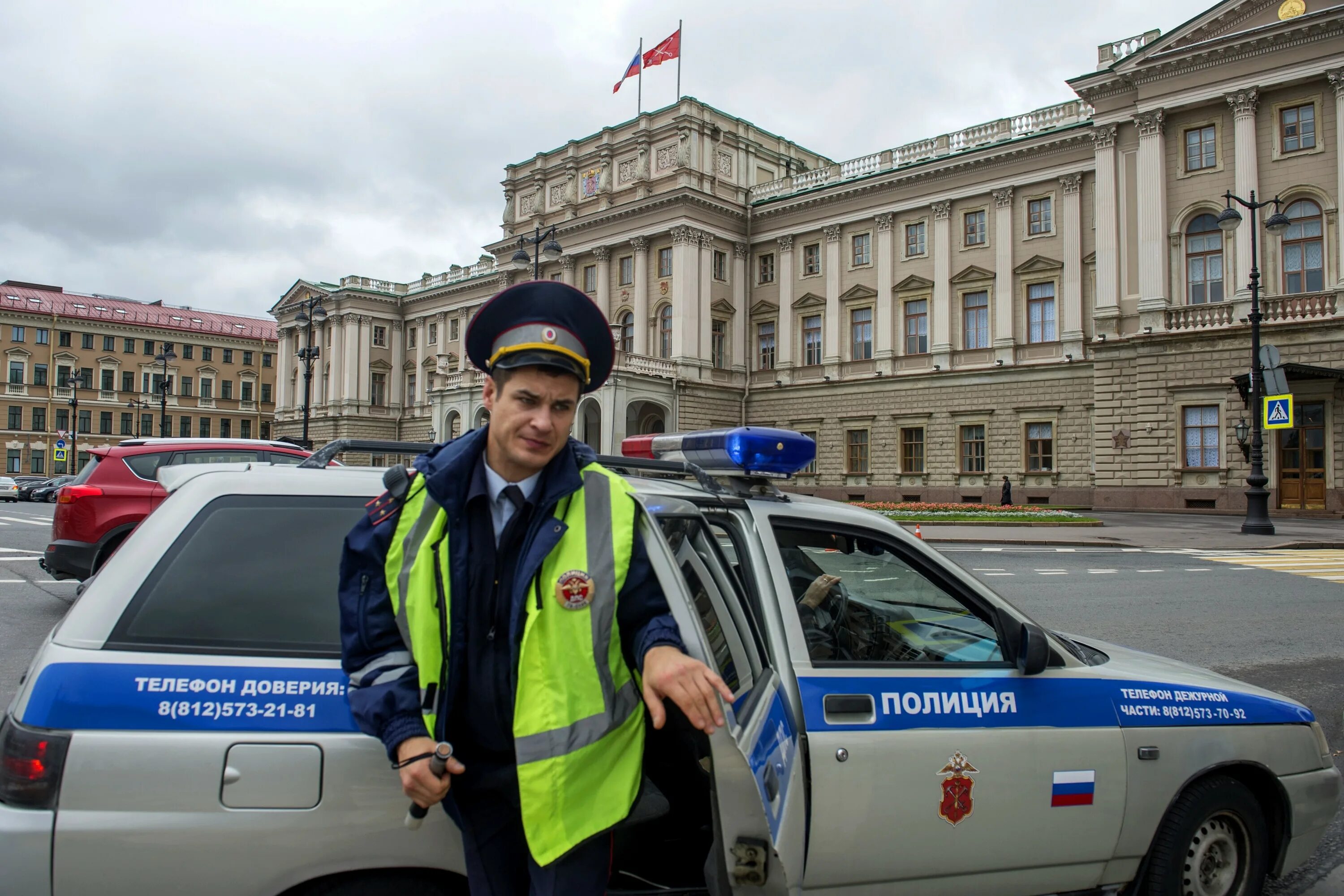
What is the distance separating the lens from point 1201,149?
3130 cm

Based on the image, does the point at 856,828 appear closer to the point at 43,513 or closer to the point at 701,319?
the point at 43,513

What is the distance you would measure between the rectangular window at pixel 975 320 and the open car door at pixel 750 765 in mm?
39469

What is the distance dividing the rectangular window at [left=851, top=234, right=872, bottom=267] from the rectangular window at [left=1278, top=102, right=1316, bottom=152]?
17.2 m

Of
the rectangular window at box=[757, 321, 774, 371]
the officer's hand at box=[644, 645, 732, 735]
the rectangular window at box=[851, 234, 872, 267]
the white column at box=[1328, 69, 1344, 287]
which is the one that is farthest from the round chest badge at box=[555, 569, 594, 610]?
the rectangular window at box=[757, 321, 774, 371]

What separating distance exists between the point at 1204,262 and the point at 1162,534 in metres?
14.1

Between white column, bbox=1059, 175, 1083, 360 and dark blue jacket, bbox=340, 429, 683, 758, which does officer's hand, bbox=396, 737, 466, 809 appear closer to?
dark blue jacket, bbox=340, 429, 683, 758

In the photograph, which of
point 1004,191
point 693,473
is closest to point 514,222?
point 1004,191

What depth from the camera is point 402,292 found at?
7175 cm

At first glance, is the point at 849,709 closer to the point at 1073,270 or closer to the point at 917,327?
the point at 1073,270

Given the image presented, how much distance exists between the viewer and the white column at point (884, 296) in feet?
138

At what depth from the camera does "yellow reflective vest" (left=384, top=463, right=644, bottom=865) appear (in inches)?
75.6

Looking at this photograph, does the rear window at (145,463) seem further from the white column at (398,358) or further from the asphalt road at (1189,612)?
the white column at (398,358)

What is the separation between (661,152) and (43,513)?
32247 millimetres

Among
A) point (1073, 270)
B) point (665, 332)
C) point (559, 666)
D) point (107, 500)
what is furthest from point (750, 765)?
point (665, 332)
